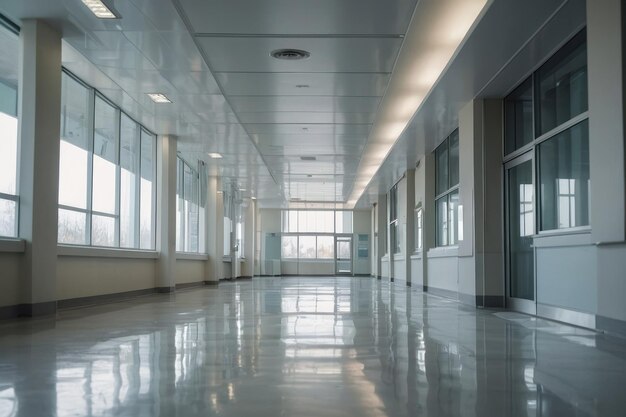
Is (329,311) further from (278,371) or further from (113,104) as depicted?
(113,104)

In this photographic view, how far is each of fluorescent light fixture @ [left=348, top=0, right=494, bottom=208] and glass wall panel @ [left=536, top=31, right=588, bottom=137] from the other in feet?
4.54

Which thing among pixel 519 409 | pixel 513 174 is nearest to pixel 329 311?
pixel 513 174

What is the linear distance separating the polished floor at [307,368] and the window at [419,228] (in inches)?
414

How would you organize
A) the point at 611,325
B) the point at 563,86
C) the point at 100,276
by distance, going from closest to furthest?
the point at 611,325 < the point at 563,86 < the point at 100,276

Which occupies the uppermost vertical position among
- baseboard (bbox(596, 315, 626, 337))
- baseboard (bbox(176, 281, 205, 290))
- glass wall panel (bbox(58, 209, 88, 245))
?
glass wall panel (bbox(58, 209, 88, 245))

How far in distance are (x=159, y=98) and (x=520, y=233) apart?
26.5 ft

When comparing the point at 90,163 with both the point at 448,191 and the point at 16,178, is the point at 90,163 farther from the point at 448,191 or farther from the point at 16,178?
the point at 448,191

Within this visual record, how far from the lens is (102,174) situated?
1480 centimetres

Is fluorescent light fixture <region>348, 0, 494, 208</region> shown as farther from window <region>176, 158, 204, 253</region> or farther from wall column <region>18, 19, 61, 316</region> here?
window <region>176, 158, 204, 253</region>

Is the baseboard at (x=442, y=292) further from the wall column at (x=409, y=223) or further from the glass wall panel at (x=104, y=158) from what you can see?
the glass wall panel at (x=104, y=158)

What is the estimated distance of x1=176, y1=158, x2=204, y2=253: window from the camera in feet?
75.3

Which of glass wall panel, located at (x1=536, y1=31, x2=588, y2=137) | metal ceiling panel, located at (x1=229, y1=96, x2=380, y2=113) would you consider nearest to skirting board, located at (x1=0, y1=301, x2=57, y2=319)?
metal ceiling panel, located at (x1=229, y1=96, x2=380, y2=113)

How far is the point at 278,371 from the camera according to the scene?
16.1 ft

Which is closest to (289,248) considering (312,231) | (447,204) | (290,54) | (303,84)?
(312,231)
